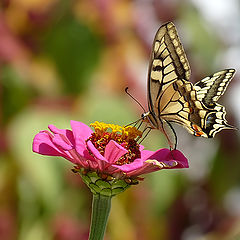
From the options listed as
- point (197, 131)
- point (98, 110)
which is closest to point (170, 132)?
point (197, 131)

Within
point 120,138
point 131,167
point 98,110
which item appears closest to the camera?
point 131,167

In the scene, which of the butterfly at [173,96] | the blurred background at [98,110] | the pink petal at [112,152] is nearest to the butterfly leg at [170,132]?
the butterfly at [173,96]

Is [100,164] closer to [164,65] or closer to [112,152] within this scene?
[112,152]

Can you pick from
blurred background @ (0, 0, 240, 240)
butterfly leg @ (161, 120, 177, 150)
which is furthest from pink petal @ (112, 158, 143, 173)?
blurred background @ (0, 0, 240, 240)

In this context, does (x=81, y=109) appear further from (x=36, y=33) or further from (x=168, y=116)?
(x=168, y=116)

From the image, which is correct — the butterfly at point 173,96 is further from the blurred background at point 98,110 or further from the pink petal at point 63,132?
the blurred background at point 98,110

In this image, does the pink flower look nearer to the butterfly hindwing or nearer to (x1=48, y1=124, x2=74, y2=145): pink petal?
(x1=48, y1=124, x2=74, y2=145): pink petal

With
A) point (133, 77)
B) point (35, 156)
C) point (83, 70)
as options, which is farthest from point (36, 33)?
point (35, 156)

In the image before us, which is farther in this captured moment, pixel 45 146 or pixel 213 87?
pixel 213 87
